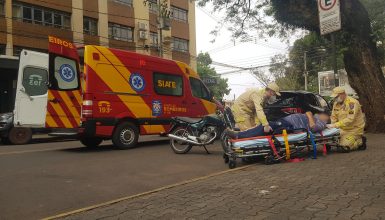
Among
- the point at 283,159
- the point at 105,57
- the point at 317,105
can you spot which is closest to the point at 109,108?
the point at 105,57

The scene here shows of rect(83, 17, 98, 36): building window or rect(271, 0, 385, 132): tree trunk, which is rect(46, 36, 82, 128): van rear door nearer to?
rect(271, 0, 385, 132): tree trunk

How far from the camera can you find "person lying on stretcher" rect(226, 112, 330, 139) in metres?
8.02

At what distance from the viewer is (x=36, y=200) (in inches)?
230

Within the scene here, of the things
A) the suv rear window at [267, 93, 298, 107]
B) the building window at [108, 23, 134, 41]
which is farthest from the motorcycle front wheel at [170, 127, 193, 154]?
Result: the building window at [108, 23, 134, 41]

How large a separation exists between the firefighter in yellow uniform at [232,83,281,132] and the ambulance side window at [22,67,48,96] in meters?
9.19

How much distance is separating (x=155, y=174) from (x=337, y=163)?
10.6ft

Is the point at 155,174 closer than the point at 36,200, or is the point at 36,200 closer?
the point at 36,200

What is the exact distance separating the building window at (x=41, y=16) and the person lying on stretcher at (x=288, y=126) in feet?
67.2

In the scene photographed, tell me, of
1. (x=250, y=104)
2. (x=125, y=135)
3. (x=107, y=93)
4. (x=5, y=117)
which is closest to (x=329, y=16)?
(x=250, y=104)

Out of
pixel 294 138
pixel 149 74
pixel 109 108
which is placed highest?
pixel 149 74

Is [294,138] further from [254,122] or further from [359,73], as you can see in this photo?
[359,73]

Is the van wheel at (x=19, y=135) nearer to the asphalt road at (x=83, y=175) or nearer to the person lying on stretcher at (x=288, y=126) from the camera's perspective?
the asphalt road at (x=83, y=175)

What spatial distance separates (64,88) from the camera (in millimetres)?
12102

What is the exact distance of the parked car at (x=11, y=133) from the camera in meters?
15.4
